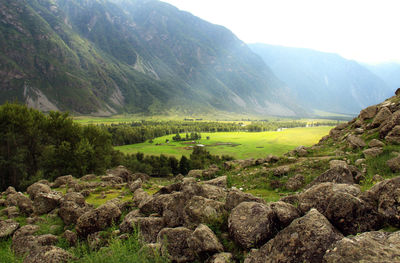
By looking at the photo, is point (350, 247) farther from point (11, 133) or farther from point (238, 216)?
point (11, 133)

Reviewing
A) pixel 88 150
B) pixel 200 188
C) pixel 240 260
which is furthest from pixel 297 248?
pixel 88 150

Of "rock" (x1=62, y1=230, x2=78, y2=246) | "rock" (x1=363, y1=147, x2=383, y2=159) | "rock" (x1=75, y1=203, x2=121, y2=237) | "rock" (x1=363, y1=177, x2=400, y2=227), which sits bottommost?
"rock" (x1=62, y1=230, x2=78, y2=246)

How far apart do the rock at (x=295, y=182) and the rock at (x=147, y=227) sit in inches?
370

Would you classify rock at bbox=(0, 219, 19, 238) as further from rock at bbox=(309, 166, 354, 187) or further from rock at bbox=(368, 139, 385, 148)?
rock at bbox=(368, 139, 385, 148)

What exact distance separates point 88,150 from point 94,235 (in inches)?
1446

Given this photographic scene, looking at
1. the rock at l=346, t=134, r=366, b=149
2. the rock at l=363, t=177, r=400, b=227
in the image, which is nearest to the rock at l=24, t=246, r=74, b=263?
the rock at l=363, t=177, r=400, b=227

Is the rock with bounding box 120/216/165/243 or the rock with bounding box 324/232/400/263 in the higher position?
the rock with bounding box 324/232/400/263

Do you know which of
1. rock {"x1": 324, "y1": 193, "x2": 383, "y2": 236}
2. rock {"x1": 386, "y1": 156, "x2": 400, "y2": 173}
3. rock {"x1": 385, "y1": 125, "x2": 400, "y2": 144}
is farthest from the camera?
rock {"x1": 385, "y1": 125, "x2": 400, "y2": 144}

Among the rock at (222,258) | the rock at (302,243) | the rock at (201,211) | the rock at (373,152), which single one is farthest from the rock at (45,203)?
the rock at (373,152)

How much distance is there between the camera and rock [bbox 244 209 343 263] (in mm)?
5015

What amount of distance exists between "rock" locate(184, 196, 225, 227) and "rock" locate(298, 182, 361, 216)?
290 cm

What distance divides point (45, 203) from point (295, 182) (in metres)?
16.2

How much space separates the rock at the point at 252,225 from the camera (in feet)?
20.6

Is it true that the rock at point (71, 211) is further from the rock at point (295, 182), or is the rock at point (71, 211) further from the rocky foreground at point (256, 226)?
the rock at point (295, 182)
